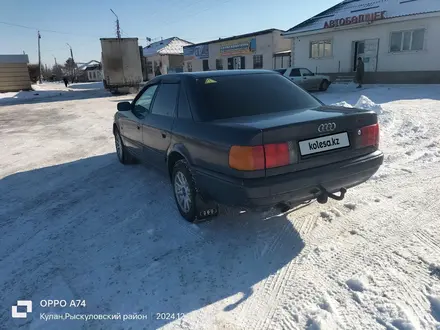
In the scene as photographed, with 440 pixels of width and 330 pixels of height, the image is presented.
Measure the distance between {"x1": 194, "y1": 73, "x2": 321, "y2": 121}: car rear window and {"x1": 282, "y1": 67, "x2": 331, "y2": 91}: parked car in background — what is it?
46.7 feet

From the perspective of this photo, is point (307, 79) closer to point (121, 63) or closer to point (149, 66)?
point (121, 63)

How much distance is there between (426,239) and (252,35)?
30647mm

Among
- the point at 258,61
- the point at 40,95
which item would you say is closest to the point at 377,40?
the point at 258,61

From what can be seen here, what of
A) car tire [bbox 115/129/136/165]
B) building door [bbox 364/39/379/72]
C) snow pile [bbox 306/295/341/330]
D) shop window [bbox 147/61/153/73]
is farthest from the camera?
shop window [bbox 147/61/153/73]

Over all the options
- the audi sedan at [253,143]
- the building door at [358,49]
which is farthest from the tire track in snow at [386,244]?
the building door at [358,49]

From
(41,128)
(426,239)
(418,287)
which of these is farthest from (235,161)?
(41,128)

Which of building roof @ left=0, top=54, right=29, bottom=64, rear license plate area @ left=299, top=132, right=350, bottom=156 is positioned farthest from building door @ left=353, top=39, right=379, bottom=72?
building roof @ left=0, top=54, right=29, bottom=64

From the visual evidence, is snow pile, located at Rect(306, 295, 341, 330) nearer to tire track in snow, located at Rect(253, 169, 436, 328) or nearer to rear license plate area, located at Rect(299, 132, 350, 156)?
tire track in snow, located at Rect(253, 169, 436, 328)

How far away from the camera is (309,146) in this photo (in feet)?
9.33

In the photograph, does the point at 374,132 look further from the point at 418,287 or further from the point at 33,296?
the point at 33,296

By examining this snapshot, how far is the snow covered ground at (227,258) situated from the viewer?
231cm

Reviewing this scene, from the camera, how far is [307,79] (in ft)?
57.4

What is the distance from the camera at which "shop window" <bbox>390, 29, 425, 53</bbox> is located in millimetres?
16433

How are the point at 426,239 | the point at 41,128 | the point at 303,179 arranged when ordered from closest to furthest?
the point at 303,179, the point at 426,239, the point at 41,128
